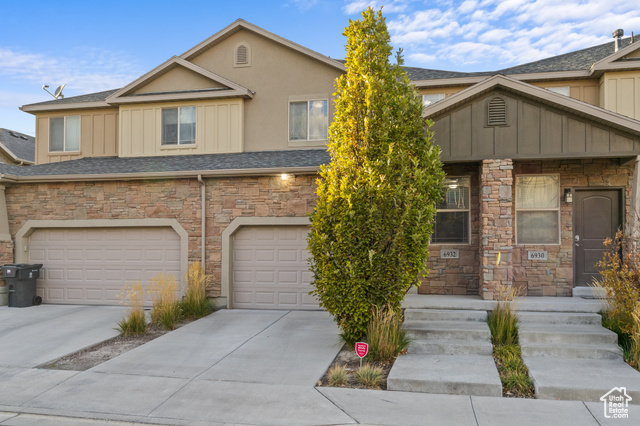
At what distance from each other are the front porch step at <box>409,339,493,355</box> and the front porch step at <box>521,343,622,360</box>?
581 millimetres

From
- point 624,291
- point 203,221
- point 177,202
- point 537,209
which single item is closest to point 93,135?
point 177,202

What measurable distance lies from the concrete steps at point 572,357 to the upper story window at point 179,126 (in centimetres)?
1013

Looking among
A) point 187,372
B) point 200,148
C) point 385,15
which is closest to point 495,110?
point 385,15

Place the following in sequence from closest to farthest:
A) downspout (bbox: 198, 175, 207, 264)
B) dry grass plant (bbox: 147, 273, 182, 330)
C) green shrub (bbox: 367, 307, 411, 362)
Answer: green shrub (bbox: 367, 307, 411, 362) → dry grass plant (bbox: 147, 273, 182, 330) → downspout (bbox: 198, 175, 207, 264)

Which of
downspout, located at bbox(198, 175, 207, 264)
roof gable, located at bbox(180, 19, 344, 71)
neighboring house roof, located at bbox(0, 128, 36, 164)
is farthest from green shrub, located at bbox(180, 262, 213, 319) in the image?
neighboring house roof, located at bbox(0, 128, 36, 164)

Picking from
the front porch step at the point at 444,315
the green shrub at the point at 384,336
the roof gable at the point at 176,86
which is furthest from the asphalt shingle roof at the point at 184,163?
the green shrub at the point at 384,336

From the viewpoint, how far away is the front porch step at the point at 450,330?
24.8 feet

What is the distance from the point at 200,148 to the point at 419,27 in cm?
684

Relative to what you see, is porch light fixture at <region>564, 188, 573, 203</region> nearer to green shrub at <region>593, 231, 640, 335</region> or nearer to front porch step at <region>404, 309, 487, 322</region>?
green shrub at <region>593, 231, 640, 335</region>

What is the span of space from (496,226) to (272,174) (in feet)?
16.6

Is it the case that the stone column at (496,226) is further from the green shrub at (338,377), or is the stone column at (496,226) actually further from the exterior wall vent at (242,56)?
the exterior wall vent at (242,56)

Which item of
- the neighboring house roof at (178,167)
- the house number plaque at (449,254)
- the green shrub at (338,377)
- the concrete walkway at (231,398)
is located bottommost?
the concrete walkway at (231,398)

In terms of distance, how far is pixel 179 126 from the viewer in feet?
45.9

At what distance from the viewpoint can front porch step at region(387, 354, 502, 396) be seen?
5789mm
